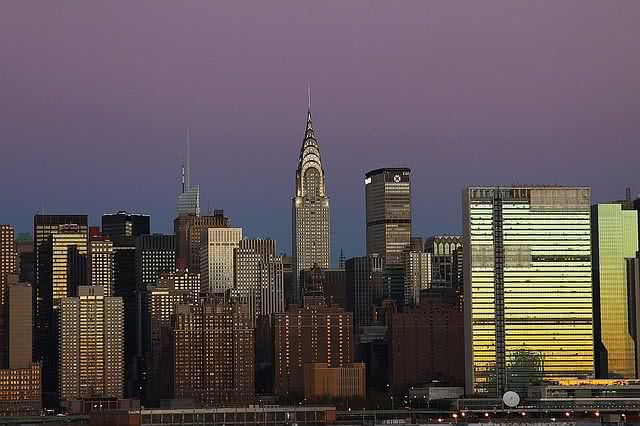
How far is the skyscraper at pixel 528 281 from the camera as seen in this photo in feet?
614

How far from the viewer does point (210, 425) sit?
132625 millimetres

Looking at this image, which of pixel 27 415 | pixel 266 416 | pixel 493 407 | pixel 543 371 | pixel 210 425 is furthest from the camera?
pixel 27 415

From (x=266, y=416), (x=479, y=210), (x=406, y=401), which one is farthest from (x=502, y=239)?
(x=266, y=416)

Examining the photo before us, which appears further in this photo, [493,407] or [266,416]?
[493,407]

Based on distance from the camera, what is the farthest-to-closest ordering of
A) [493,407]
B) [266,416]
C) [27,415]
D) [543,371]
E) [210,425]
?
1. [27,415]
2. [543,371]
3. [493,407]
4. [266,416]
5. [210,425]

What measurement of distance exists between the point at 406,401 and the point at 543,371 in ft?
51.6

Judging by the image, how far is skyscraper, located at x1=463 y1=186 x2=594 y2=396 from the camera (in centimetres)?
18725

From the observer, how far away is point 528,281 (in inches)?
7411

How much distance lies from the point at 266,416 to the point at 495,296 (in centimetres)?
5114

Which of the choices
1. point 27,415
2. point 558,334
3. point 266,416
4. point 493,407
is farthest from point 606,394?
point 27,415

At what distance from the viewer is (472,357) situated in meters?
188

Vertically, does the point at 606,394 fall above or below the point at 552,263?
below

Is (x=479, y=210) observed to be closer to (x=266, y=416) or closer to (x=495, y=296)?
(x=495, y=296)

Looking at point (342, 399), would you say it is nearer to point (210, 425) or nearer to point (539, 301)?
point (539, 301)
